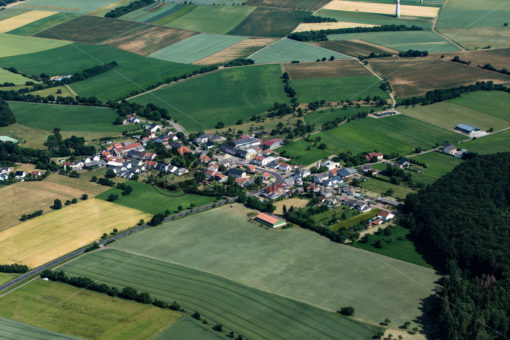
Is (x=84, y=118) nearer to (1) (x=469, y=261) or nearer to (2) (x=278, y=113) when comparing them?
(2) (x=278, y=113)

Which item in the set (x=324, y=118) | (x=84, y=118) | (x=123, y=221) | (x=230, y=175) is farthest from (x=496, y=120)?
(x=84, y=118)

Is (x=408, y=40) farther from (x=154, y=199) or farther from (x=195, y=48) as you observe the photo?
(x=154, y=199)

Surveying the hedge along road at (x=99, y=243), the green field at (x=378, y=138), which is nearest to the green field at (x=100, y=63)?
the green field at (x=378, y=138)

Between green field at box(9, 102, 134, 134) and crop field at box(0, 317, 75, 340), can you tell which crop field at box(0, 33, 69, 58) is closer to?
green field at box(9, 102, 134, 134)

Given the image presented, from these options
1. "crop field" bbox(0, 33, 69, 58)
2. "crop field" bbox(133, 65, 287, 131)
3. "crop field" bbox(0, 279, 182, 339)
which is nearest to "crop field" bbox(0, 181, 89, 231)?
"crop field" bbox(0, 279, 182, 339)

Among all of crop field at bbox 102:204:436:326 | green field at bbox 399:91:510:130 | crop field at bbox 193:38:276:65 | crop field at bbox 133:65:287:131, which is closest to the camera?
crop field at bbox 102:204:436:326

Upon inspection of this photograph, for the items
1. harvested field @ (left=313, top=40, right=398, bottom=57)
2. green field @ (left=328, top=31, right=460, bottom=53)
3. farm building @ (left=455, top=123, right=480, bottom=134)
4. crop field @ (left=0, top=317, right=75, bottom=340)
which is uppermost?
green field @ (left=328, top=31, right=460, bottom=53)

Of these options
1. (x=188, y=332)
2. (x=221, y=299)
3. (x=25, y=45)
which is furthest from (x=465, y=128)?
(x=25, y=45)
